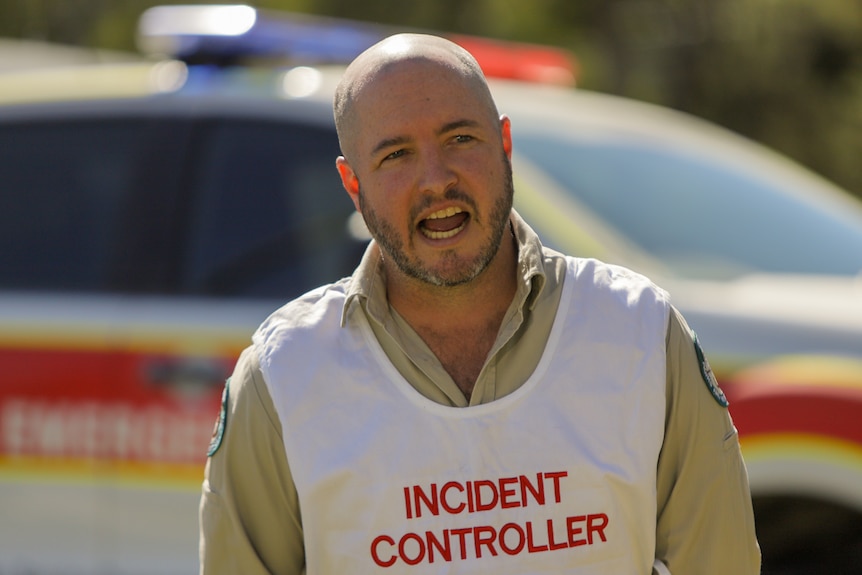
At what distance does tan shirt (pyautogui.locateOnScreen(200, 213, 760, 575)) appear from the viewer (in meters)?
2.00

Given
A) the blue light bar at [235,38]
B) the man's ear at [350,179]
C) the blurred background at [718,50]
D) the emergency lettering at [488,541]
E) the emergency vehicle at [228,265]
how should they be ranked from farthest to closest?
the blurred background at [718,50] → the blue light bar at [235,38] → the emergency vehicle at [228,265] → the man's ear at [350,179] → the emergency lettering at [488,541]

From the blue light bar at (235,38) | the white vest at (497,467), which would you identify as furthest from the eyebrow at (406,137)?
the blue light bar at (235,38)

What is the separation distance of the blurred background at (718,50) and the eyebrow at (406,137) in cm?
732

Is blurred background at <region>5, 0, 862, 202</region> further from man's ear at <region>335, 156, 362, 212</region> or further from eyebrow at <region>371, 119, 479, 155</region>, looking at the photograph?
eyebrow at <region>371, 119, 479, 155</region>

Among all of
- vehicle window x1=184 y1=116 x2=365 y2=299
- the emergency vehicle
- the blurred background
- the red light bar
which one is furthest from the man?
the blurred background

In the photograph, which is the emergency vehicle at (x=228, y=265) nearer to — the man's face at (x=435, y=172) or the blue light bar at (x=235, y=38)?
the blue light bar at (x=235, y=38)

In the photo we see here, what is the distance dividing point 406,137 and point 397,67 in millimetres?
117

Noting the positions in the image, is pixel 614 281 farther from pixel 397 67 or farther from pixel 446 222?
pixel 397 67

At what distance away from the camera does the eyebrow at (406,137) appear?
2.04 metres

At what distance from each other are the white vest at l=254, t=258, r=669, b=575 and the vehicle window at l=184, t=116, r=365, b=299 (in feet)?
5.16

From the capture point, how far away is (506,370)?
2.05m

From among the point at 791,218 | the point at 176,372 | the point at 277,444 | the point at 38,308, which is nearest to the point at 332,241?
the point at 176,372

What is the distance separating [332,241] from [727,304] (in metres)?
1.09

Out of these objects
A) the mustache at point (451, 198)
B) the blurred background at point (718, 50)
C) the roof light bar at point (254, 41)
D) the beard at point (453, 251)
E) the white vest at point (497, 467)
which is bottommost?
the white vest at point (497, 467)
